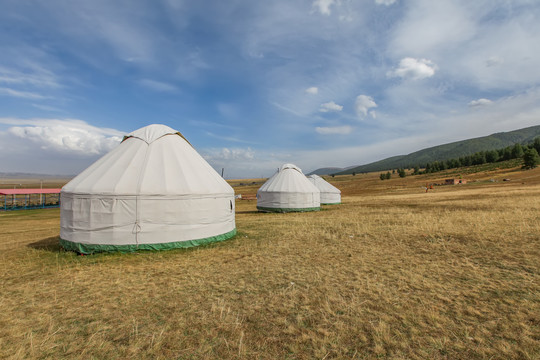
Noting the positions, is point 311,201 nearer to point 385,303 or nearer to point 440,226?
point 440,226

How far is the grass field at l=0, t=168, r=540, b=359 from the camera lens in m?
3.53

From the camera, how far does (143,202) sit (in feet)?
28.3

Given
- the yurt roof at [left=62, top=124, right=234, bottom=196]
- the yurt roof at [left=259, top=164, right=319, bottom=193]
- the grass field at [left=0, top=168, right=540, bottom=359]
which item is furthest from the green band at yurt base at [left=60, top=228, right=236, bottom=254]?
the yurt roof at [left=259, top=164, right=319, bottom=193]

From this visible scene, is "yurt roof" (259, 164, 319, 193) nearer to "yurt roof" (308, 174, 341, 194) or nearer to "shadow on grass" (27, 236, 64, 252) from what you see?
"yurt roof" (308, 174, 341, 194)

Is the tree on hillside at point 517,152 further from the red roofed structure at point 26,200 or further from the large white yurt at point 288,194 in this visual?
the red roofed structure at point 26,200

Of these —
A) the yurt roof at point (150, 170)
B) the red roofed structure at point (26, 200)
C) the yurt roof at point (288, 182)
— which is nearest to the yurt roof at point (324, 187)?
the yurt roof at point (288, 182)

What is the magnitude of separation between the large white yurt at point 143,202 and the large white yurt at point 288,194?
11.8m

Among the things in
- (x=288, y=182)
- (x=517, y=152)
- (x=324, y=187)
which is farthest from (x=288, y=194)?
(x=517, y=152)

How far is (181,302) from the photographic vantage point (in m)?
4.96

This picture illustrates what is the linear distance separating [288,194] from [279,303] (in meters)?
17.4

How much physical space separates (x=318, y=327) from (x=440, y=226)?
1127 centimetres

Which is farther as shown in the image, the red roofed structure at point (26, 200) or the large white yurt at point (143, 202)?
the red roofed structure at point (26, 200)

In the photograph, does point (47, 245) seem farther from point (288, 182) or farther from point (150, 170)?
point (288, 182)

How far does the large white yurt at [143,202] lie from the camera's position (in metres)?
8.44
